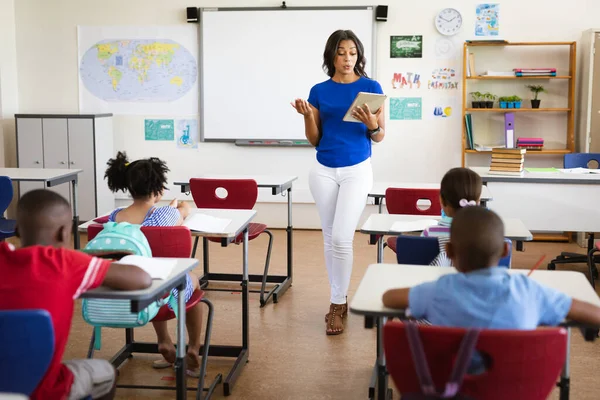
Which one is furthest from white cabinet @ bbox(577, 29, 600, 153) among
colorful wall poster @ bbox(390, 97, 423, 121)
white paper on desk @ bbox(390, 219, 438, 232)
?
white paper on desk @ bbox(390, 219, 438, 232)

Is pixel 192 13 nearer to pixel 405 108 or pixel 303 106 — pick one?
pixel 405 108

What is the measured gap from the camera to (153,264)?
245 centimetres

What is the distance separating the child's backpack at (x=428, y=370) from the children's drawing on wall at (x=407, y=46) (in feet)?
18.6

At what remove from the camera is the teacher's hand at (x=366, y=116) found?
12.6 ft

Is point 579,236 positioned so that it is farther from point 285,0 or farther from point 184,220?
point 184,220

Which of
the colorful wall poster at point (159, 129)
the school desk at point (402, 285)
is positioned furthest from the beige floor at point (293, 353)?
the colorful wall poster at point (159, 129)

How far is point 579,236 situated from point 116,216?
4.73 meters

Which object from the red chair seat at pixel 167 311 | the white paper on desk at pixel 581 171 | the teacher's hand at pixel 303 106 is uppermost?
the teacher's hand at pixel 303 106

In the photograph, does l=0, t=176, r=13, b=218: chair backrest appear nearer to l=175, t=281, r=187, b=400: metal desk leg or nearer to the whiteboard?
l=175, t=281, r=187, b=400: metal desk leg

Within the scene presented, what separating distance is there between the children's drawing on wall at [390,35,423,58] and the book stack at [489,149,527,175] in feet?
6.90

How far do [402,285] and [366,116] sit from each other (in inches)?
65.8

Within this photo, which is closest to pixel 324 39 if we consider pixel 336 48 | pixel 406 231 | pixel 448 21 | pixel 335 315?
pixel 448 21

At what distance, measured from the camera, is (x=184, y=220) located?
3539mm

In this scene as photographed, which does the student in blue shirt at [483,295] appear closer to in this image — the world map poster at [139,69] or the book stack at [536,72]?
the book stack at [536,72]
